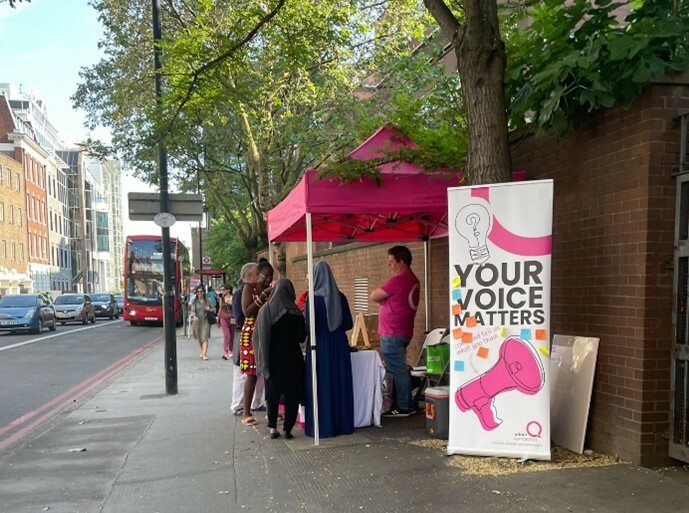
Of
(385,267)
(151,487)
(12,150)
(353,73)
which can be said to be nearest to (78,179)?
(12,150)

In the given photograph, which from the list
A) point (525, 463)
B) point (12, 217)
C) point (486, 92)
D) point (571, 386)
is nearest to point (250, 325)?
point (525, 463)

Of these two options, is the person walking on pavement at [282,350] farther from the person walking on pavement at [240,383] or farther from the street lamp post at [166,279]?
the street lamp post at [166,279]

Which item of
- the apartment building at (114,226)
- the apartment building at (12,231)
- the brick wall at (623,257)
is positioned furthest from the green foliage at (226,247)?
the apartment building at (114,226)

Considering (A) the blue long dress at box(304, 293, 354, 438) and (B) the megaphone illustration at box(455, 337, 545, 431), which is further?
(A) the blue long dress at box(304, 293, 354, 438)

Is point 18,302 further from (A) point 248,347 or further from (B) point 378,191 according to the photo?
(B) point 378,191

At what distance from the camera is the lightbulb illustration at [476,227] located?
4.84 metres

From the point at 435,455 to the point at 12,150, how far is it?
58.9 meters

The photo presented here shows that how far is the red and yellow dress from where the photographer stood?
6.61 metres

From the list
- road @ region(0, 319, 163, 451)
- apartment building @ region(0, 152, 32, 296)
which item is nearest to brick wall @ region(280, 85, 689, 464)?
road @ region(0, 319, 163, 451)

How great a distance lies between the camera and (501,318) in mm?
4816

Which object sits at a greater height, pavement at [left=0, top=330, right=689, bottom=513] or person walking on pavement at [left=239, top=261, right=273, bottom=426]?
person walking on pavement at [left=239, top=261, right=273, bottom=426]

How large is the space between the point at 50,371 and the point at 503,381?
11.3 m

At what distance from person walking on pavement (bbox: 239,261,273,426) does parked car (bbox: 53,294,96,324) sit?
27.5m

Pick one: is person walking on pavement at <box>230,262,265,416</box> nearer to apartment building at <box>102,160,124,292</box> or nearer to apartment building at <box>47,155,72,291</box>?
apartment building at <box>47,155,72,291</box>
